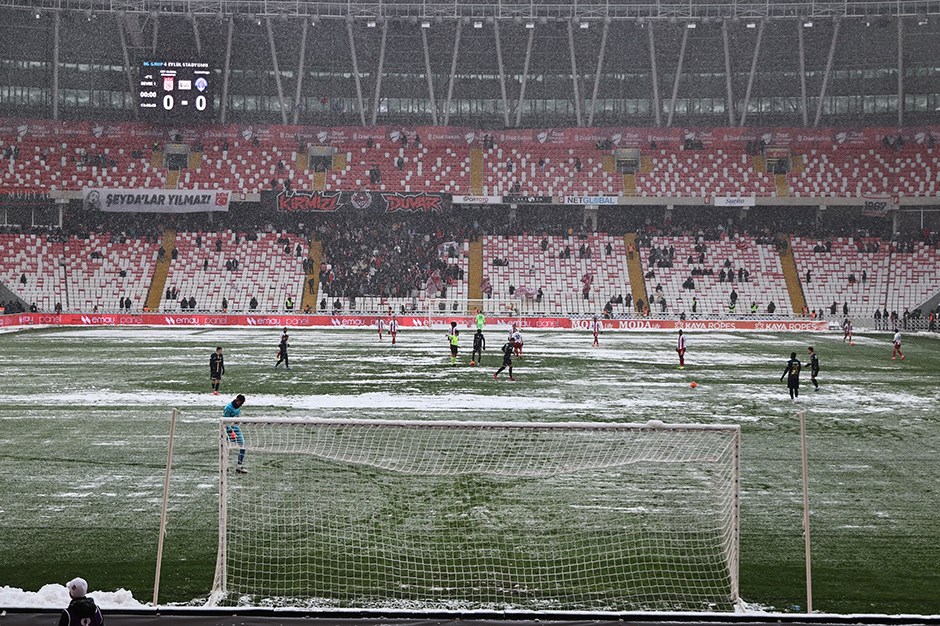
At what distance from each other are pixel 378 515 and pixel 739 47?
60.4 meters

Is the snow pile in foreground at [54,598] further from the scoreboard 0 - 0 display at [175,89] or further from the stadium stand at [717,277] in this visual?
the scoreboard 0 - 0 display at [175,89]

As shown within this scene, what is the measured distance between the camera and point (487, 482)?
15.6 m

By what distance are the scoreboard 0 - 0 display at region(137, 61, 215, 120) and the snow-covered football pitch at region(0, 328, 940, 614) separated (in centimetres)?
2081

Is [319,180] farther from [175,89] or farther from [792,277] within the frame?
[792,277]

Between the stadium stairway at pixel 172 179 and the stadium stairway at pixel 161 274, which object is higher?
the stadium stairway at pixel 172 179

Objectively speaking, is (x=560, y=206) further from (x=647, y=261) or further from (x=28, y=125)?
(x=28, y=125)

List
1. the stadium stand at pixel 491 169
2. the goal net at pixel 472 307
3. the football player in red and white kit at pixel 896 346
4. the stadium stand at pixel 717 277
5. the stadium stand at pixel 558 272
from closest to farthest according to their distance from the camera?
the football player in red and white kit at pixel 896 346 → the goal net at pixel 472 307 → the stadium stand at pixel 717 277 → the stadium stand at pixel 558 272 → the stadium stand at pixel 491 169

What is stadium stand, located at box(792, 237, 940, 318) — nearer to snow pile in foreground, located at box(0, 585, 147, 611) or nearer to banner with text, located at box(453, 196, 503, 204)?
banner with text, located at box(453, 196, 503, 204)

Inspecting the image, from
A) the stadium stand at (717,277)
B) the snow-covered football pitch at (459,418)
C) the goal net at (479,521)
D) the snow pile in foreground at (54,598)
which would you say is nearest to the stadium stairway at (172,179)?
the snow-covered football pitch at (459,418)

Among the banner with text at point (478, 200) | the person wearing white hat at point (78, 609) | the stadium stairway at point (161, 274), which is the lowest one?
the person wearing white hat at point (78, 609)

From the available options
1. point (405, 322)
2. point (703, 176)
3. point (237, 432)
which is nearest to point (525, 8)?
point (703, 176)

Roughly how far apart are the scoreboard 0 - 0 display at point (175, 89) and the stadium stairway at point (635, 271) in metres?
29.1

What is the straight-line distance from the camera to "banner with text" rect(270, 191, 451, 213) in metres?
65.1

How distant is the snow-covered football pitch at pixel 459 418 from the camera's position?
11227mm
